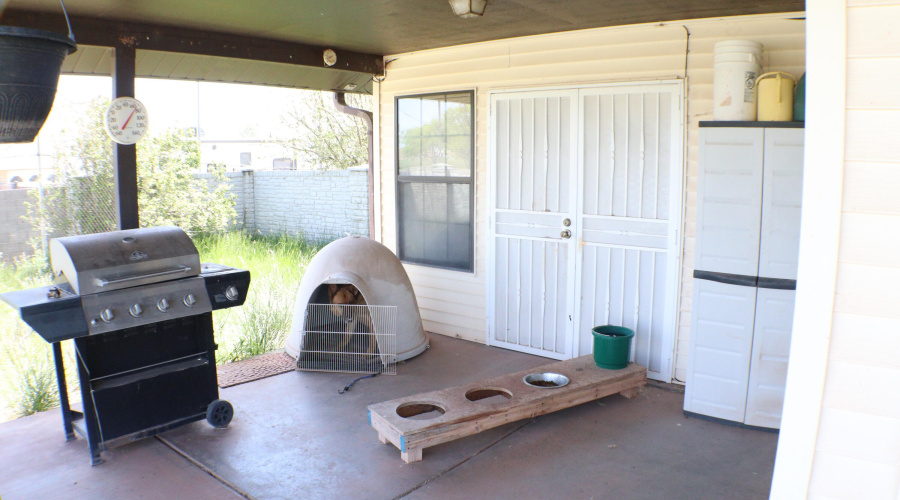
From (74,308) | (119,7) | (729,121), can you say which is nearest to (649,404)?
(729,121)

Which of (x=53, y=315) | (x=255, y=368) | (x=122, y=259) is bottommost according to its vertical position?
(x=255, y=368)

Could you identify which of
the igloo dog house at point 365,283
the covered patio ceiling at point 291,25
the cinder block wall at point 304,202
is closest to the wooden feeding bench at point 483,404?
the igloo dog house at point 365,283

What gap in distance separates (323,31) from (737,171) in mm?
3447

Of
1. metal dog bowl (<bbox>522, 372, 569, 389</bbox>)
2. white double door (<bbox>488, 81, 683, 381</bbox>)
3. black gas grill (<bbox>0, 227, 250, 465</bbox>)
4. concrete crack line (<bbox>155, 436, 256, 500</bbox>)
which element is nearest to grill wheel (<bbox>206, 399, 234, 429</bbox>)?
black gas grill (<bbox>0, 227, 250, 465</bbox>)

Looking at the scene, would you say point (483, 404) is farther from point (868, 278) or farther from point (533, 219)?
point (868, 278)

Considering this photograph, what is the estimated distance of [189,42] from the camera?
16.7ft

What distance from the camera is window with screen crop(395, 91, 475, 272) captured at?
239 inches

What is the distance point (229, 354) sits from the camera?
18.8 feet

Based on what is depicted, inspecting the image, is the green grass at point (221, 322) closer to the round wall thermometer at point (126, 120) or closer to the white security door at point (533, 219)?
the round wall thermometer at point (126, 120)

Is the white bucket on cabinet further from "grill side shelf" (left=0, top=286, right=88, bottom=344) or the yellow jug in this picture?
"grill side shelf" (left=0, top=286, right=88, bottom=344)

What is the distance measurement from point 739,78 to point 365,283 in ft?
10.5

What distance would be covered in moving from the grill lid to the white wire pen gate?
1535mm

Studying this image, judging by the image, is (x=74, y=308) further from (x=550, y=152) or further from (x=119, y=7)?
(x=550, y=152)

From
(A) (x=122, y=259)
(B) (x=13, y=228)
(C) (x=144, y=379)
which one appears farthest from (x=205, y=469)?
(B) (x=13, y=228)
